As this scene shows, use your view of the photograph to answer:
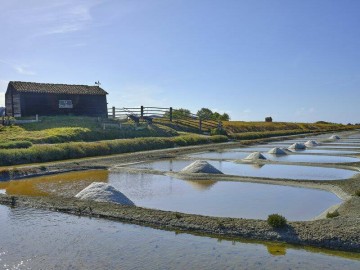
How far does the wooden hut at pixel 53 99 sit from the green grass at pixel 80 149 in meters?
11.3

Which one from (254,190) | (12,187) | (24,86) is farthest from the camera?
(24,86)

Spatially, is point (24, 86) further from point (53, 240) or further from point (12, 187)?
point (53, 240)

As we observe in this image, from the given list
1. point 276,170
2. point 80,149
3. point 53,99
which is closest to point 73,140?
point 80,149

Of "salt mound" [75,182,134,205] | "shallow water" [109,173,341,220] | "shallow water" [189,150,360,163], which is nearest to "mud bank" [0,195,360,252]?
"salt mound" [75,182,134,205]

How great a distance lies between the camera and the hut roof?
125 feet

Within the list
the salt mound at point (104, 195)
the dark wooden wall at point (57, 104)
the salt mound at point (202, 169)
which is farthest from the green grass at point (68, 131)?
the salt mound at point (104, 195)

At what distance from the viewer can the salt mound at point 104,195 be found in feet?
39.5

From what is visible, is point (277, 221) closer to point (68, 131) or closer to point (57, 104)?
point (68, 131)

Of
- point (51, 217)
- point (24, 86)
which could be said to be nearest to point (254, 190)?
point (51, 217)

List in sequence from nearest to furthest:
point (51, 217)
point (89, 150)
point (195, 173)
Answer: point (51, 217), point (195, 173), point (89, 150)

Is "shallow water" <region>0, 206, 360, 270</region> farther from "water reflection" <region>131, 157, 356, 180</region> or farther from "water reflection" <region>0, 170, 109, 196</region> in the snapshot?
"water reflection" <region>131, 157, 356, 180</region>

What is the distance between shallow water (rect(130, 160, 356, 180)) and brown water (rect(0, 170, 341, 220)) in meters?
2.88

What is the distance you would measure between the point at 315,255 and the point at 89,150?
68.3 feet

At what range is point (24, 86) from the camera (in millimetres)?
38438
